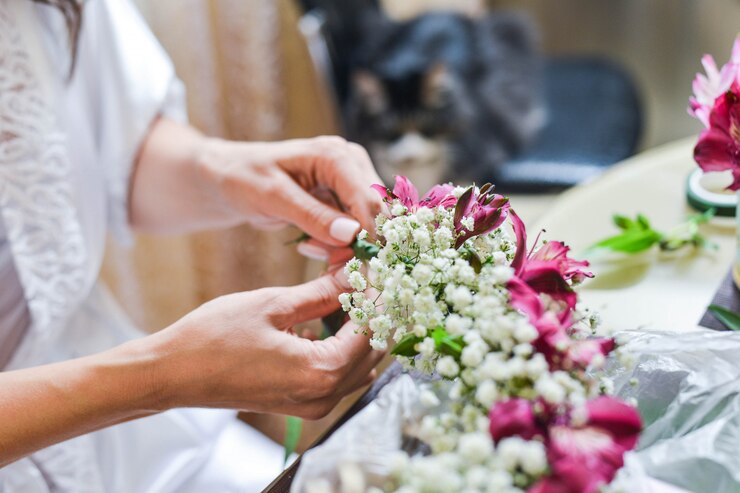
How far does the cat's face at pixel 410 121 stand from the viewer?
1.58 meters

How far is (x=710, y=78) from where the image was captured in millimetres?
589

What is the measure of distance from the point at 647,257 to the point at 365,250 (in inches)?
13.9

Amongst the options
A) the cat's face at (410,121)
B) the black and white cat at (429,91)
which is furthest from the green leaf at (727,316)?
the cat's face at (410,121)

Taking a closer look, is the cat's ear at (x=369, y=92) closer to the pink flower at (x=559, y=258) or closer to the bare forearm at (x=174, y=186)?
the bare forearm at (x=174, y=186)

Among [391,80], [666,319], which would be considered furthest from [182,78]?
[666,319]

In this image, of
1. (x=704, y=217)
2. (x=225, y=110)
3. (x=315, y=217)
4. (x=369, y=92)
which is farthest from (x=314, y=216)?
(x=225, y=110)

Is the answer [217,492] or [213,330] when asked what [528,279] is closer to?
[213,330]

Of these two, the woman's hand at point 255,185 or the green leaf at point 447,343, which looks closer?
the green leaf at point 447,343

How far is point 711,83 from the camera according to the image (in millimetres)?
589

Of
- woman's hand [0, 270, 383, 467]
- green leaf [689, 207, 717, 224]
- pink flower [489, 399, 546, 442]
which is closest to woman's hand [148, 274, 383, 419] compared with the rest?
woman's hand [0, 270, 383, 467]

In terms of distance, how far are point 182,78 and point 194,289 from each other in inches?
19.1

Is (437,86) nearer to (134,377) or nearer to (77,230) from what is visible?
(77,230)

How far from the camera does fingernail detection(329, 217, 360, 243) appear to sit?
64cm

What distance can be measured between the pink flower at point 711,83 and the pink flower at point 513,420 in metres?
0.36
